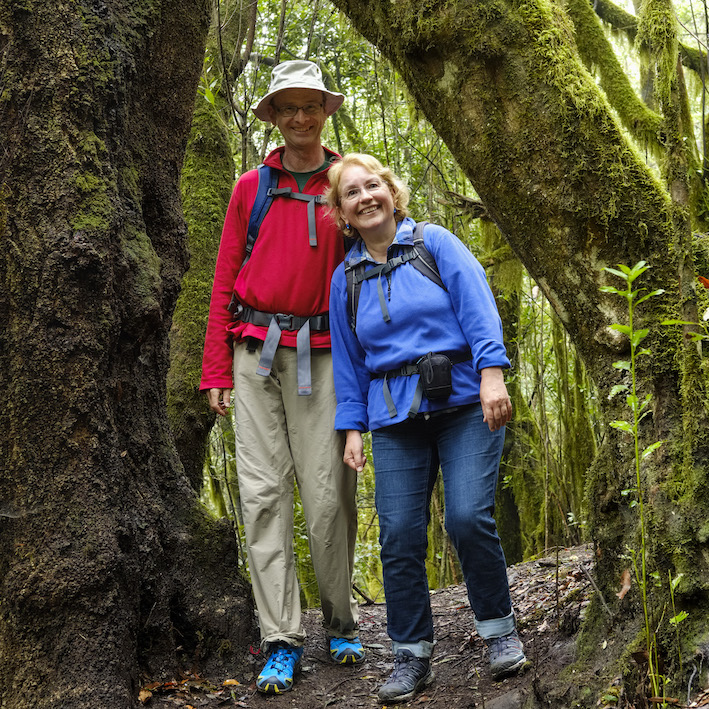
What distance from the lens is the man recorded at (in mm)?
4027

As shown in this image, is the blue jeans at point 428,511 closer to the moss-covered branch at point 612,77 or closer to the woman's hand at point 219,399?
the woman's hand at point 219,399

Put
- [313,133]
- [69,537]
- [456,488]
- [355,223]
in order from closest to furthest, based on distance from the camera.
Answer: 1. [69,537]
2. [456,488]
3. [355,223]
4. [313,133]

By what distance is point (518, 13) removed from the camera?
10.3 ft

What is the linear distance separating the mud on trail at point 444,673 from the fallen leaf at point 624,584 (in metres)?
0.25

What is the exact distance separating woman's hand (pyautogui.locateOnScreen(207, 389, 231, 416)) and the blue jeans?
1.02 metres

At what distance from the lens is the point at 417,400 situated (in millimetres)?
3395

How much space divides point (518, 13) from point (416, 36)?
1.46 ft

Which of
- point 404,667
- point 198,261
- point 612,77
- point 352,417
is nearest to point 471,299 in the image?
point 352,417

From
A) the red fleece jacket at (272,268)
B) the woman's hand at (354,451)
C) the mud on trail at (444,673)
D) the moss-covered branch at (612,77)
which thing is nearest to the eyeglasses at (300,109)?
the red fleece jacket at (272,268)

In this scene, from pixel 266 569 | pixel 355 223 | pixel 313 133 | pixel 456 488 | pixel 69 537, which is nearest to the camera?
pixel 69 537

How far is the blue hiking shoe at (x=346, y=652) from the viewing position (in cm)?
421

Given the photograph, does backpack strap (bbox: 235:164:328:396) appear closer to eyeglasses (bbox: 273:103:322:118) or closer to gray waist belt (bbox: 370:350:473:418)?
eyeglasses (bbox: 273:103:322:118)

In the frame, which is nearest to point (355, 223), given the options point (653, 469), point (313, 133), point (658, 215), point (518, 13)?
point (313, 133)

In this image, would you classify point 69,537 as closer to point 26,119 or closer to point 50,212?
point 50,212
